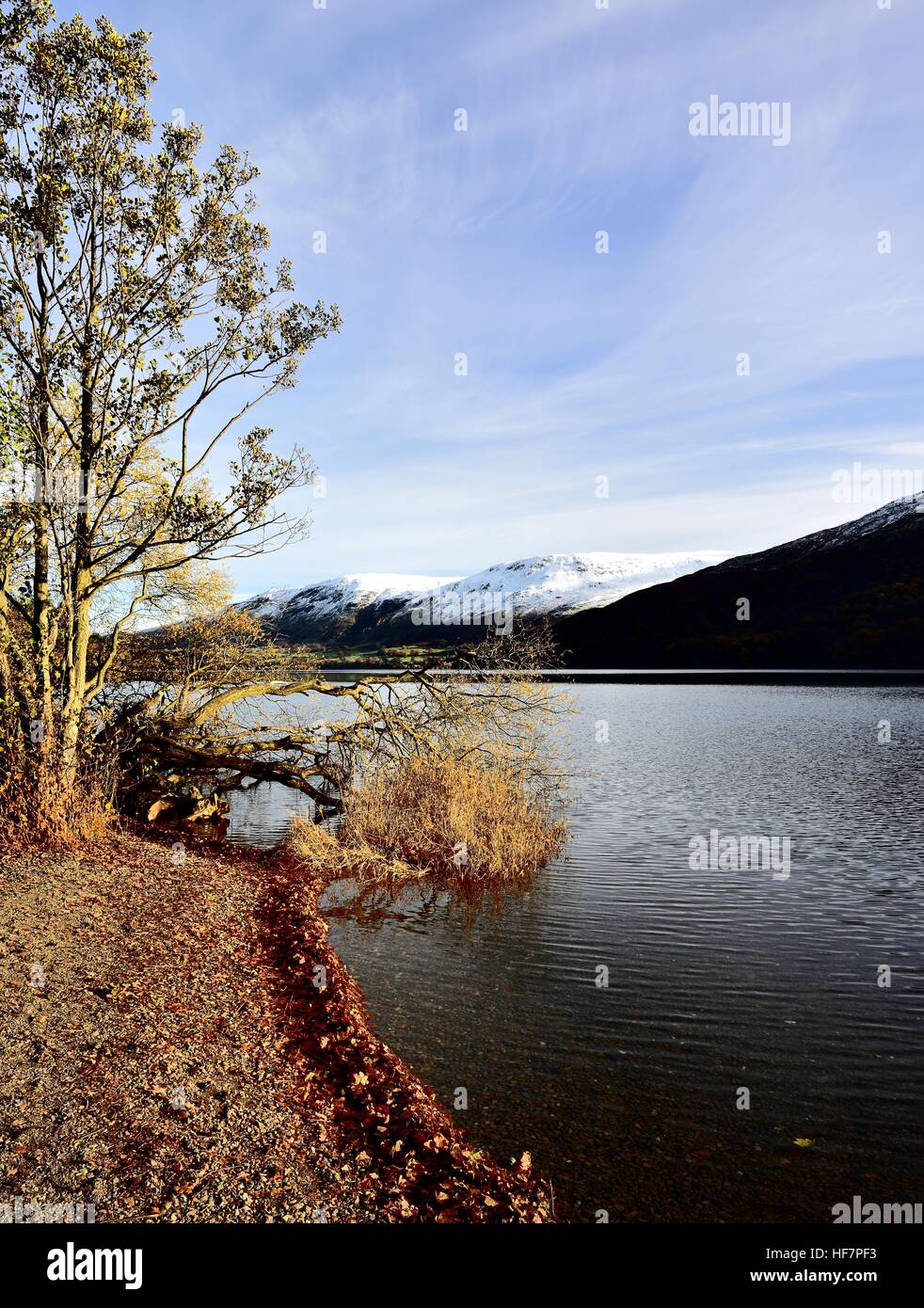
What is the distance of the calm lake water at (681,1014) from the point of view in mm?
7684

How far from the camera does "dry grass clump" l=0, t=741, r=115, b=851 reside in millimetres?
15380

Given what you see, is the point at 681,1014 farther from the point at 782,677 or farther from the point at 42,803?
the point at 782,677

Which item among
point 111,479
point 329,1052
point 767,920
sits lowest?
point 767,920

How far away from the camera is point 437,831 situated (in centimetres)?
2067

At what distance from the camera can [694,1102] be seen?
29.3 feet

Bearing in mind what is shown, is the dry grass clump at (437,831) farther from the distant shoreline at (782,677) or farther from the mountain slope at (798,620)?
the mountain slope at (798,620)

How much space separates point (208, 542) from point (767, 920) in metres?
15.6

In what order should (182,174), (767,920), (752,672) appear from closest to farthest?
(767,920)
(182,174)
(752,672)

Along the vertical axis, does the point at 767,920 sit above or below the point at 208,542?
below

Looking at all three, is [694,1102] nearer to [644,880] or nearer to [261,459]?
[644,880]

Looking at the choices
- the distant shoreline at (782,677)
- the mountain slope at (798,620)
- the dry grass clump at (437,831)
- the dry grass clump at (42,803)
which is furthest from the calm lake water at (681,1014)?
the mountain slope at (798,620)

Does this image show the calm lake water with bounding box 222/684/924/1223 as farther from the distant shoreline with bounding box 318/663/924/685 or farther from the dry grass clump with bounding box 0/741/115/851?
the distant shoreline with bounding box 318/663/924/685

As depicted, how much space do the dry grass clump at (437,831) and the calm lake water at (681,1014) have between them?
4.04 feet
